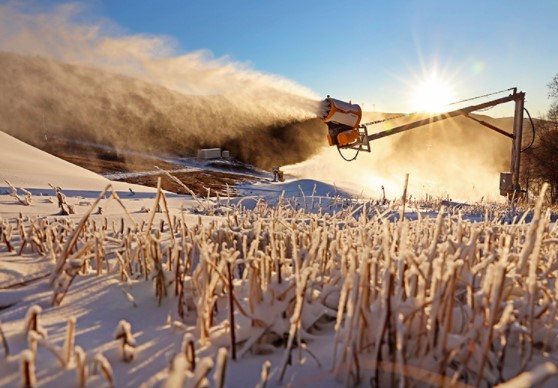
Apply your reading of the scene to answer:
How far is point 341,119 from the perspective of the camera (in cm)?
838

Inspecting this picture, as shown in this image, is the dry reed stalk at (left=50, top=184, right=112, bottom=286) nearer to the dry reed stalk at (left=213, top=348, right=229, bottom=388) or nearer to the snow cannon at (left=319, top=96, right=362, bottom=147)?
the dry reed stalk at (left=213, top=348, right=229, bottom=388)

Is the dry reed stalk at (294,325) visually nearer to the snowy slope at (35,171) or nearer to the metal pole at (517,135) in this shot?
the snowy slope at (35,171)

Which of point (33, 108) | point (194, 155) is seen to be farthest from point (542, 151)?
point (33, 108)

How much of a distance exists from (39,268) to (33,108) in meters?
37.6

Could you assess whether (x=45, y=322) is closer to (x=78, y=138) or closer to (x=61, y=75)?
(x=78, y=138)

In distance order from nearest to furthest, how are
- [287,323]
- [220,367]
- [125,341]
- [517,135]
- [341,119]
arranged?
1. [220,367]
2. [125,341]
3. [287,323]
4. [341,119]
5. [517,135]

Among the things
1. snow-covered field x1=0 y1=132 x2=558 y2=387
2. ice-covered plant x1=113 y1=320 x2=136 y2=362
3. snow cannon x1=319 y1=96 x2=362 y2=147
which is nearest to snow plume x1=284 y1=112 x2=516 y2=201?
snow cannon x1=319 y1=96 x2=362 y2=147

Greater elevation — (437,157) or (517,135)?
(437,157)

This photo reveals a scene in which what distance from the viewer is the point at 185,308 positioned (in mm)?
1548

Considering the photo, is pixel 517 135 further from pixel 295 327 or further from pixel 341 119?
pixel 295 327

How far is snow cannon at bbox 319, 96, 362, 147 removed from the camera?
8.20 meters

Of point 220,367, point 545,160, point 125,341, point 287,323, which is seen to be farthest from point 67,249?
point 545,160

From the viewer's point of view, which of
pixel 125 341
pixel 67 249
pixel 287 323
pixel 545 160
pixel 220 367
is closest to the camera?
pixel 220 367

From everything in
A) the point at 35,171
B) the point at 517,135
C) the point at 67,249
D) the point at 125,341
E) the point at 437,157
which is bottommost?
the point at 125,341
